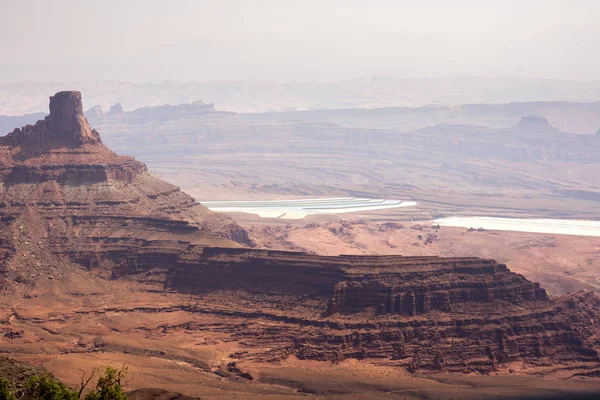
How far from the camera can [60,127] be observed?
150m

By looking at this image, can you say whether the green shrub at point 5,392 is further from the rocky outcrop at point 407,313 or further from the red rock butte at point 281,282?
the rocky outcrop at point 407,313

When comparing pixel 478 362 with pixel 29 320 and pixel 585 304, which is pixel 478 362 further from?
pixel 29 320

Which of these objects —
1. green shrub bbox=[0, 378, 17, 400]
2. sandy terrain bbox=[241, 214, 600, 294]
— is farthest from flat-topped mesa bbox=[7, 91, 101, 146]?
green shrub bbox=[0, 378, 17, 400]

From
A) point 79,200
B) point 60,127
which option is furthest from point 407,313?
point 60,127

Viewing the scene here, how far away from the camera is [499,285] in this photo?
109375mm

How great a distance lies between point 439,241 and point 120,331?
98.9m

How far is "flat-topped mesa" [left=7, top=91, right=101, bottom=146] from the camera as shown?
148 m

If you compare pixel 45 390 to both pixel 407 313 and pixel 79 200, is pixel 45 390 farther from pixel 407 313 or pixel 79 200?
pixel 79 200

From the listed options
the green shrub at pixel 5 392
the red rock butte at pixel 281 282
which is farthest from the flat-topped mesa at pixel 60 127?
the green shrub at pixel 5 392

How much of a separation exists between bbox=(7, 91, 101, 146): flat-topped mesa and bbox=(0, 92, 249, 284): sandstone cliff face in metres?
0.15

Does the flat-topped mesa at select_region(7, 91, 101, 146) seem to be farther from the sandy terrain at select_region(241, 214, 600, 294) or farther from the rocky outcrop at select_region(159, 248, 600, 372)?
the rocky outcrop at select_region(159, 248, 600, 372)

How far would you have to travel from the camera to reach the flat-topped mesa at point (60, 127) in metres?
148

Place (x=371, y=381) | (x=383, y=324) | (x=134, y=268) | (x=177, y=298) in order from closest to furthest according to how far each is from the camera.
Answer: (x=371, y=381) < (x=383, y=324) < (x=177, y=298) < (x=134, y=268)

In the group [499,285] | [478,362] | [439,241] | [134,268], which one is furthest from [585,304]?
[439,241]
